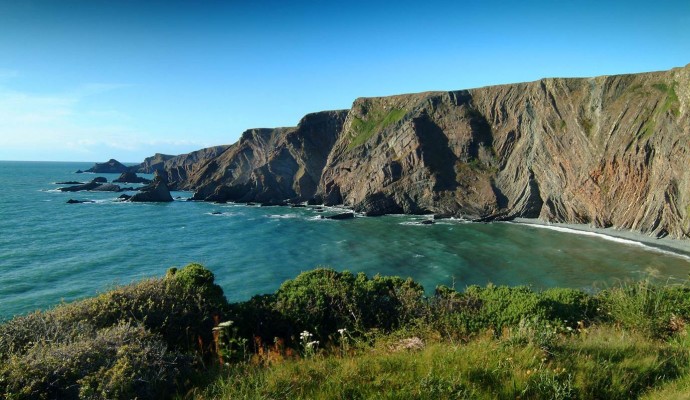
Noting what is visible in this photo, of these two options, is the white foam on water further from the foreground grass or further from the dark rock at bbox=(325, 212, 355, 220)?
the foreground grass

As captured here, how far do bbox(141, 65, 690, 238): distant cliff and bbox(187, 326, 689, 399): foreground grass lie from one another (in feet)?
181

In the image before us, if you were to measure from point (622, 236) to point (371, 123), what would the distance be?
66.7 m

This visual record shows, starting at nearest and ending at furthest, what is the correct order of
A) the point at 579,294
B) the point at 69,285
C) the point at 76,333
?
the point at 76,333, the point at 579,294, the point at 69,285

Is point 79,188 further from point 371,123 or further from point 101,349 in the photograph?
point 101,349

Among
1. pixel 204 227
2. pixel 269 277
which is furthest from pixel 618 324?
pixel 204 227

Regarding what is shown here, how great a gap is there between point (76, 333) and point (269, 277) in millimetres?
30842

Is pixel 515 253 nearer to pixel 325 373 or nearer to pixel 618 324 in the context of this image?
pixel 618 324

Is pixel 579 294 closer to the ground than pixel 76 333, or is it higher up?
closer to the ground

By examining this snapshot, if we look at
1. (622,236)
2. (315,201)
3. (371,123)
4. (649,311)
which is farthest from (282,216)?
(649,311)

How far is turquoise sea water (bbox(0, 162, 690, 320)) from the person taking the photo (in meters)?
36.5

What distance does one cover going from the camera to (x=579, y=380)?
6.38 meters

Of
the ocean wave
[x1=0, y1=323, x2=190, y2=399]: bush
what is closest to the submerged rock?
the ocean wave

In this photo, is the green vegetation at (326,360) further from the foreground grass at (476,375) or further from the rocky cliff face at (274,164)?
the rocky cliff face at (274,164)

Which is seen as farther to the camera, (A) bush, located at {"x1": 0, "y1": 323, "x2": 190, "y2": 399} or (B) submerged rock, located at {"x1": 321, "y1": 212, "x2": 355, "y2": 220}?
(B) submerged rock, located at {"x1": 321, "y1": 212, "x2": 355, "y2": 220}
